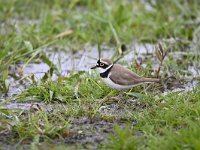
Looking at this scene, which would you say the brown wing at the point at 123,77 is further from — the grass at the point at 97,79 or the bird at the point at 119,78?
the grass at the point at 97,79

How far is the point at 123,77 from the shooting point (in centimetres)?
684

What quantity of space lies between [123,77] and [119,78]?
51 millimetres

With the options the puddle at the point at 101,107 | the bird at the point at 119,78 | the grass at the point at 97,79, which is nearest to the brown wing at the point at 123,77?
the bird at the point at 119,78

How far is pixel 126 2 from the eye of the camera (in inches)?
464

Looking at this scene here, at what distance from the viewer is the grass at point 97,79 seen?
5773mm

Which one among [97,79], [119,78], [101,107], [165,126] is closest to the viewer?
[165,126]

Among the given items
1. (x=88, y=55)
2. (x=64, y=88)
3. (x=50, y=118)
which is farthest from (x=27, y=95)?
(x=88, y=55)

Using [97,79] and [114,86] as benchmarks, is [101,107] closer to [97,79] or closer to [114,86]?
[114,86]

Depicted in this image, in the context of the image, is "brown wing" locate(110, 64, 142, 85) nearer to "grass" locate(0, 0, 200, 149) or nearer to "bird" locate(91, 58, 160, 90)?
"bird" locate(91, 58, 160, 90)

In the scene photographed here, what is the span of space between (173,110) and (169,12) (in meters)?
5.01

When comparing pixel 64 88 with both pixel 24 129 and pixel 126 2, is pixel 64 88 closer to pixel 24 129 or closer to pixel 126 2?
pixel 24 129

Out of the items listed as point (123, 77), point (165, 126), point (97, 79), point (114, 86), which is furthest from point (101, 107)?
point (97, 79)

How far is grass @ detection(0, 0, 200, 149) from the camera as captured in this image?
5773 mm

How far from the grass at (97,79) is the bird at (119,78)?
0.50 feet
